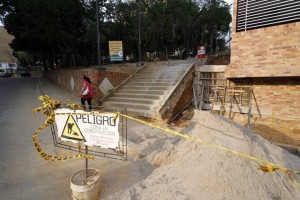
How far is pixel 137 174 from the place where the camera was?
3.78 metres

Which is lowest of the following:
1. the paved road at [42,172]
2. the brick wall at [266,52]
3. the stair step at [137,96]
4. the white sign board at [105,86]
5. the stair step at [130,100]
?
the paved road at [42,172]

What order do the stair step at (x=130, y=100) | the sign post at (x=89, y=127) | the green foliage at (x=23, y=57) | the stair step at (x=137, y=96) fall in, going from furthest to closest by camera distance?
the green foliage at (x=23, y=57) < the stair step at (x=137, y=96) < the stair step at (x=130, y=100) < the sign post at (x=89, y=127)

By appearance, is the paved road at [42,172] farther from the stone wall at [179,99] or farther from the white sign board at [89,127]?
the stone wall at [179,99]

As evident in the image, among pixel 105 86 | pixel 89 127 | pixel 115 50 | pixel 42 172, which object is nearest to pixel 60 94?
pixel 105 86

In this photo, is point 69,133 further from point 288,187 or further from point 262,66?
point 262,66

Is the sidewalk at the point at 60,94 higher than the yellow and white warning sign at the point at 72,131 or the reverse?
the reverse

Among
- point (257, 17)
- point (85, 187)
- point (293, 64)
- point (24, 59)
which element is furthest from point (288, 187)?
point (24, 59)

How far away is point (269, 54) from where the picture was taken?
728 cm

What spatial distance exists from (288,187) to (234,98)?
6.61 metres

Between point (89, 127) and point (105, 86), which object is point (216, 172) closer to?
point (89, 127)

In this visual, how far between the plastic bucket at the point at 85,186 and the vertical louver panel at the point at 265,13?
7.89m

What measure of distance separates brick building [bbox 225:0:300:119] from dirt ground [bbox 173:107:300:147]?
0.27 m

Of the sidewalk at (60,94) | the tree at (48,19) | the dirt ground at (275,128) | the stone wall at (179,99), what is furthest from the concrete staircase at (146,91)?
the tree at (48,19)

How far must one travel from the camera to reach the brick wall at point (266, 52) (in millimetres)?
6777
